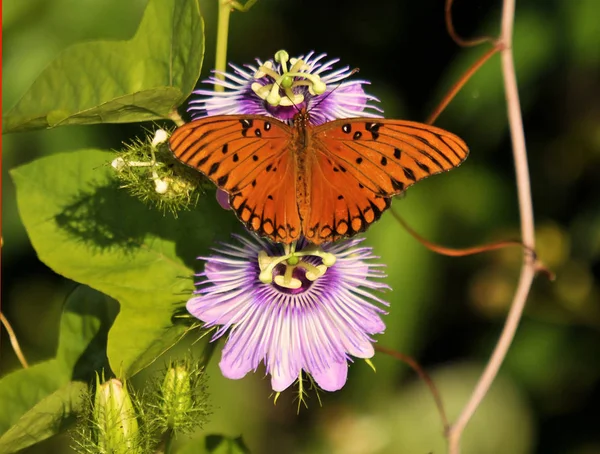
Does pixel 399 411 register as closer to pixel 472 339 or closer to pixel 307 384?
pixel 472 339

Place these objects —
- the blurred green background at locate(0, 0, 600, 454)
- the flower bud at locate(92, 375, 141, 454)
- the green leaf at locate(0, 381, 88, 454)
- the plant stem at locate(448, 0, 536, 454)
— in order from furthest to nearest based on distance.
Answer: the blurred green background at locate(0, 0, 600, 454) < the plant stem at locate(448, 0, 536, 454) < the green leaf at locate(0, 381, 88, 454) < the flower bud at locate(92, 375, 141, 454)

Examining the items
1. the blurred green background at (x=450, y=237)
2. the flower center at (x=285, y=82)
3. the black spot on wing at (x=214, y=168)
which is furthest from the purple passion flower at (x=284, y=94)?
the blurred green background at (x=450, y=237)

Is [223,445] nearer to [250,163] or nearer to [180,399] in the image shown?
[180,399]

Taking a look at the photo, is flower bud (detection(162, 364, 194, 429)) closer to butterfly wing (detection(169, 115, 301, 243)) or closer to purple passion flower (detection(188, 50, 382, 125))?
butterfly wing (detection(169, 115, 301, 243))

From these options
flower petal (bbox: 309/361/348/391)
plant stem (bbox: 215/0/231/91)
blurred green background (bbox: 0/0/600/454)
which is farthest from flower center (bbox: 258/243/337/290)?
blurred green background (bbox: 0/0/600/454)

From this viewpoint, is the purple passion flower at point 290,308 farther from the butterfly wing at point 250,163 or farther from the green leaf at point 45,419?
the green leaf at point 45,419

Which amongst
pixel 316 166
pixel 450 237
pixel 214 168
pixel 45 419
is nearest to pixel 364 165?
pixel 316 166
